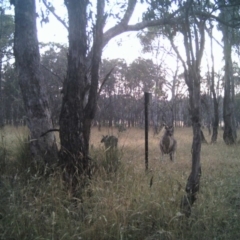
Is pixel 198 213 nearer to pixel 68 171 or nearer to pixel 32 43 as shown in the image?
pixel 68 171

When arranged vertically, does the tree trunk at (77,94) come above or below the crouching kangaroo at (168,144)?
above

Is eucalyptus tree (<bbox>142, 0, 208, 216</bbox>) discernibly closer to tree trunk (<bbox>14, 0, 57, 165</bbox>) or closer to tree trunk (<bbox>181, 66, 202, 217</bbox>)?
tree trunk (<bbox>181, 66, 202, 217</bbox>)

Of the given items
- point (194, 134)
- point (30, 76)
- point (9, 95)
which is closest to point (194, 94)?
point (194, 134)

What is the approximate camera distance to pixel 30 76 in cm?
605

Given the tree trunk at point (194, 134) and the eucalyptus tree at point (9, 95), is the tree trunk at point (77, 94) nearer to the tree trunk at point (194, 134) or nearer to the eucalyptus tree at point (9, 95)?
the tree trunk at point (194, 134)

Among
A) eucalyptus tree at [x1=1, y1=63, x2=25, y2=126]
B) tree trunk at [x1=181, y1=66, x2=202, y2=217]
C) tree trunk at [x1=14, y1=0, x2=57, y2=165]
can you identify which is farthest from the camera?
eucalyptus tree at [x1=1, y1=63, x2=25, y2=126]

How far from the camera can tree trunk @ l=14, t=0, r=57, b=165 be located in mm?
6021

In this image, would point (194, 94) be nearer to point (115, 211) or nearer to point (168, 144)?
point (115, 211)

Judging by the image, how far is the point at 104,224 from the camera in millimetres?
3340

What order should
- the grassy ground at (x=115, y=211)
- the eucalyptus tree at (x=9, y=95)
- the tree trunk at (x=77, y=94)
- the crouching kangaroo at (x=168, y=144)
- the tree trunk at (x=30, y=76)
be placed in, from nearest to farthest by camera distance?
the grassy ground at (x=115, y=211) < the tree trunk at (x=77, y=94) < the tree trunk at (x=30, y=76) < the crouching kangaroo at (x=168, y=144) < the eucalyptus tree at (x=9, y=95)

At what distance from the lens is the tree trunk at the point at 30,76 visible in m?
6.02

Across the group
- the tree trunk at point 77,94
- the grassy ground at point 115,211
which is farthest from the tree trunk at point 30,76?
the grassy ground at point 115,211

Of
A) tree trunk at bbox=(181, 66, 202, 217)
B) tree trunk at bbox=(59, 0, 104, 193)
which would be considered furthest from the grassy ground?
tree trunk at bbox=(59, 0, 104, 193)

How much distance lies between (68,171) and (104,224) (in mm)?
1611
